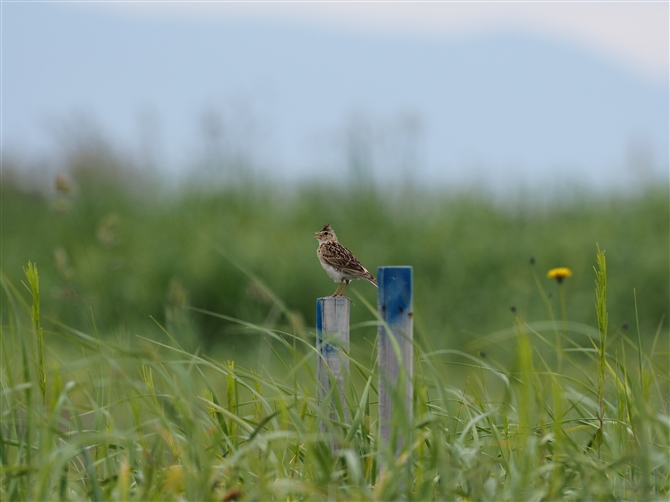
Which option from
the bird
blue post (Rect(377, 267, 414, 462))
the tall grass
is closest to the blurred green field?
the bird

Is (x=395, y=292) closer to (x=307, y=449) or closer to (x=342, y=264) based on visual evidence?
(x=307, y=449)

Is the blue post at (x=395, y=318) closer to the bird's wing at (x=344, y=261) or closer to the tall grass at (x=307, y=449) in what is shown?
the tall grass at (x=307, y=449)

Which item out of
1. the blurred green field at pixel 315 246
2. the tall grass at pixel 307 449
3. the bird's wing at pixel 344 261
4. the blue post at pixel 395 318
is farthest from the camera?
the blurred green field at pixel 315 246

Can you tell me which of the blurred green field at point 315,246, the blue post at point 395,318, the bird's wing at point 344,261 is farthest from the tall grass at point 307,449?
the blurred green field at point 315,246

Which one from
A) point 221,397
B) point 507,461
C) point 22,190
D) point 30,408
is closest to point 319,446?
point 507,461

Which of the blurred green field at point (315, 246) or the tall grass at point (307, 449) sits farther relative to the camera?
the blurred green field at point (315, 246)

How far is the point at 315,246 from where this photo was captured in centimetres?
1066

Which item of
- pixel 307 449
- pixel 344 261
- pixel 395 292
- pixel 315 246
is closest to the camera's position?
pixel 307 449

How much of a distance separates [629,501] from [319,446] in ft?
3.95

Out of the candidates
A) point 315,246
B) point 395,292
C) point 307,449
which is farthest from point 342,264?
point 315,246

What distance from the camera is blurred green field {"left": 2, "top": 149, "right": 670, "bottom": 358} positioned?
10477mm

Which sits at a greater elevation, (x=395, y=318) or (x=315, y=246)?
(x=395, y=318)

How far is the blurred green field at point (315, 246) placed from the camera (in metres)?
10.5

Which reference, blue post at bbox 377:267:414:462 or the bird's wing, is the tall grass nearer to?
blue post at bbox 377:267:414:462
